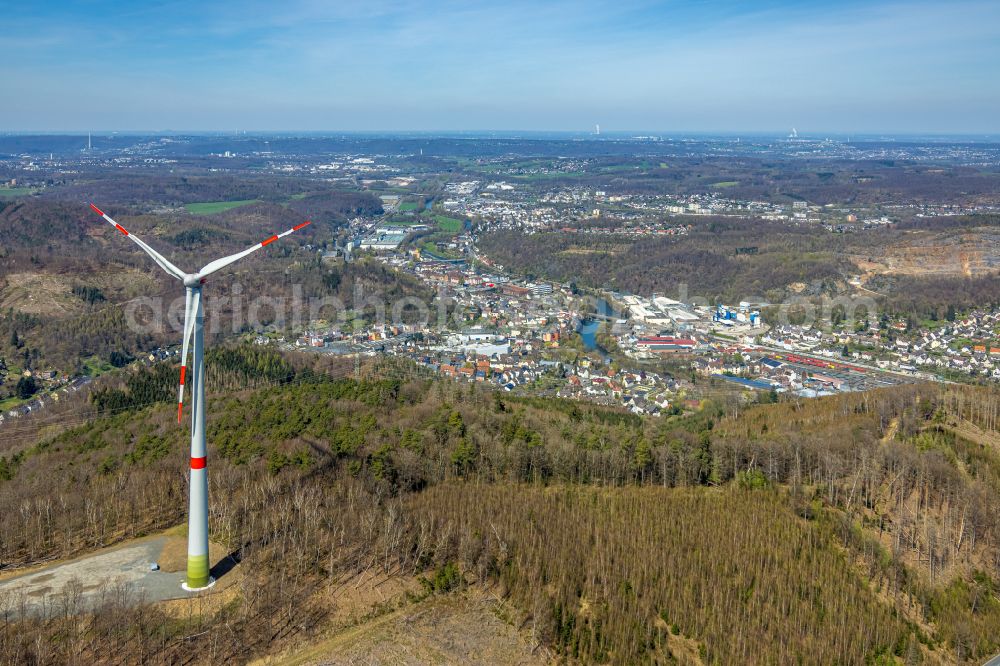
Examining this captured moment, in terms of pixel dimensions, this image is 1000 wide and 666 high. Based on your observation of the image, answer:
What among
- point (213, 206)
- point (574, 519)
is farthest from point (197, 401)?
point (213, 206)

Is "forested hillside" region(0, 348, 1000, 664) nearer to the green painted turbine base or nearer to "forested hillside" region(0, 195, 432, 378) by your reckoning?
the green painted turbine base

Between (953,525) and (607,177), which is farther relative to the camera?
(607,177)

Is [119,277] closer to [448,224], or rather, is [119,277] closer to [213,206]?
[448,224]

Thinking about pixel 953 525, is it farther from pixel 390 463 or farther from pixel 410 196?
pixel 410 196

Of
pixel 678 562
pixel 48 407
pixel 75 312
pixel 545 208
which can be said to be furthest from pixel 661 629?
pixel 545 208

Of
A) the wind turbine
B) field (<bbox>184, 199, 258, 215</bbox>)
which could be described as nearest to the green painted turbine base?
the wind turbine
